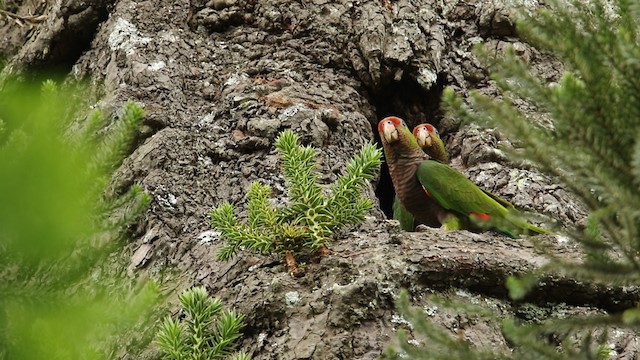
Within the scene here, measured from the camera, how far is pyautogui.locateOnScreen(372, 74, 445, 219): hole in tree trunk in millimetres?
4617

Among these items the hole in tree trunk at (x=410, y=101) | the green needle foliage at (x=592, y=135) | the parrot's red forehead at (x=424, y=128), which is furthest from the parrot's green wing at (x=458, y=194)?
the green needle foliage at (x=592, y=135)

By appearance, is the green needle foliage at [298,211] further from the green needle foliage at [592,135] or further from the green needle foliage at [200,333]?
the green needle foliage at [592,135]

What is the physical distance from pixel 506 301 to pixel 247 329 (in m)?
0.95

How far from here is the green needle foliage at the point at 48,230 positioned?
151 centimetres

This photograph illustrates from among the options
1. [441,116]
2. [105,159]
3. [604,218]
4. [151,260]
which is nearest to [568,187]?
[604,218]

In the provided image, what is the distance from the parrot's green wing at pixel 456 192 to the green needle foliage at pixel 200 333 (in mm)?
1645

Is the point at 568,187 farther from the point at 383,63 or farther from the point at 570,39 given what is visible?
the point at 383,63

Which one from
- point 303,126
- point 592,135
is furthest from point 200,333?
point 303,126

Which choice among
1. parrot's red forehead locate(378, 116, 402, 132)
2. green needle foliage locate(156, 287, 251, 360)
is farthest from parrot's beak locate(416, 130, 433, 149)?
green needle foliage locate(156, 287, 251, 360)

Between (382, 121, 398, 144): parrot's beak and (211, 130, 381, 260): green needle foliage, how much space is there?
1350 millimetres

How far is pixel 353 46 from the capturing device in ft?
14.7

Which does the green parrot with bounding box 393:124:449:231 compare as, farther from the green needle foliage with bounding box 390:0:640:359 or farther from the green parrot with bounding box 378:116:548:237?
the green needle foliage with bounding box 390:0:640:359

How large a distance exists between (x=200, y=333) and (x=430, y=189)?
1879mm

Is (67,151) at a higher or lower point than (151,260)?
higher
